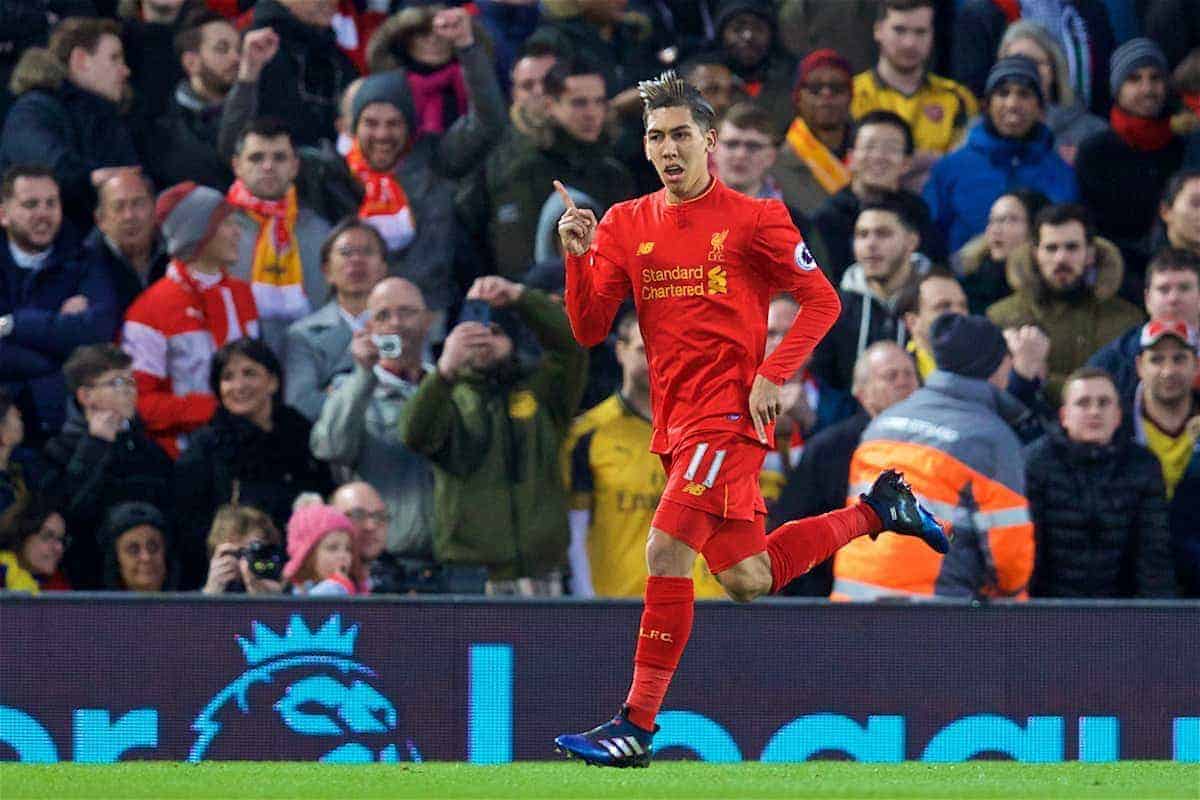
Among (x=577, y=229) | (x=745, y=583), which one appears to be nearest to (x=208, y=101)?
(x=577, y=229)

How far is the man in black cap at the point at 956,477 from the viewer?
8.56 meters

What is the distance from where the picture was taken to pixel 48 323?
32.8 ft

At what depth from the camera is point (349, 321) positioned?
33.7ft

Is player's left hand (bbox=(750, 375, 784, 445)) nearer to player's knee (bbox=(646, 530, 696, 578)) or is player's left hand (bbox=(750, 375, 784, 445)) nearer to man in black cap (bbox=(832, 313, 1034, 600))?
player's knee (bbox=(646, 530, 696, 578))

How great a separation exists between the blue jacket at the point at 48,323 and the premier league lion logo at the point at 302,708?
2302mm

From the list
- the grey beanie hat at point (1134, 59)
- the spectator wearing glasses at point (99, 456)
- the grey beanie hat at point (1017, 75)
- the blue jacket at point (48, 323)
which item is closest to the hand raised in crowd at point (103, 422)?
the spectator wearing glasses at point (99, 456)

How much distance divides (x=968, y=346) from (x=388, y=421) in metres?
2.63

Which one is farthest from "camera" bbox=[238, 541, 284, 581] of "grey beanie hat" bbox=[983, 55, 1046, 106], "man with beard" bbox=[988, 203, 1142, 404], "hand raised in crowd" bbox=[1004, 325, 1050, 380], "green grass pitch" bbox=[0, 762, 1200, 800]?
"grey beanie hat" bbox=[983, 55, 1046, 106]

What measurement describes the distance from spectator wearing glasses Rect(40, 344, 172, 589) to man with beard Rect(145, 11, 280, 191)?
175cm

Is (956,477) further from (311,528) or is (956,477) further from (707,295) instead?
(311,528)

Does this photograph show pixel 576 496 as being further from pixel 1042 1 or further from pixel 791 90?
pixel 1042 1

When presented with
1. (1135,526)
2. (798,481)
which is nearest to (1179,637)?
(1135,526)

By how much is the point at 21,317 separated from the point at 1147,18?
6577mm

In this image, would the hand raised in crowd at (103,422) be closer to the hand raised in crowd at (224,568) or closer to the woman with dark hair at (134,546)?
the woman with dark hair at (134,546)
